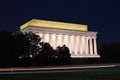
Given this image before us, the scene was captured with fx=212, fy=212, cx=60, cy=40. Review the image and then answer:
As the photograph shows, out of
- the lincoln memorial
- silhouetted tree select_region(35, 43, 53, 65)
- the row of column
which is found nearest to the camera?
silhouetted tree select_region(35, 43, 53, 65)

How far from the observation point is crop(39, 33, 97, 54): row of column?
4719 inches

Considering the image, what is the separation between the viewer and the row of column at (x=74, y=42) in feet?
393

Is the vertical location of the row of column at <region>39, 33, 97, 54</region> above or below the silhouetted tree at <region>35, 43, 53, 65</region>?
above

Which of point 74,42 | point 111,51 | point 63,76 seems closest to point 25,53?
point 63,76

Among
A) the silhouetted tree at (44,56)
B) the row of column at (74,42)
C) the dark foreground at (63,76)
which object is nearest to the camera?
the dark foreground at (63,76)

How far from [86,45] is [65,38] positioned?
16383 millimetres

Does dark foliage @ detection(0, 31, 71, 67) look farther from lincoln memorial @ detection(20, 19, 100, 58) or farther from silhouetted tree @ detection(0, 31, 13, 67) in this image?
lincoln memorial @ detection(20, 19, 100, 58)

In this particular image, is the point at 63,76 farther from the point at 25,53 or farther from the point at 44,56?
the point at 44,56

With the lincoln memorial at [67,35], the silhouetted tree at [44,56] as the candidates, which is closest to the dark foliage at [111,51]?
the lincoln memorial at [67,35]

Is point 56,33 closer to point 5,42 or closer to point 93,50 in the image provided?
point 93,50

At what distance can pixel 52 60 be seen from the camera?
7188 centimetres

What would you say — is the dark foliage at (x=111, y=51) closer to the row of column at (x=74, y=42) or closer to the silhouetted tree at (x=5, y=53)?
the row of column at (x=74, y=42)

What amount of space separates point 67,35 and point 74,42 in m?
6.98

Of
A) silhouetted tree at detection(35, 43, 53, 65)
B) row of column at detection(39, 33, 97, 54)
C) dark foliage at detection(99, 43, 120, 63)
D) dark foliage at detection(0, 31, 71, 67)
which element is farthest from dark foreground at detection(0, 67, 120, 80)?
row of column at detection(39, 33, 97, 54)
